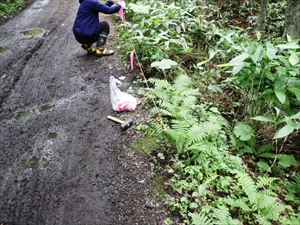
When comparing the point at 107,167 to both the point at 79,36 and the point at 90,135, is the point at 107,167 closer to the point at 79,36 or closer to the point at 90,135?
the point at 90,135

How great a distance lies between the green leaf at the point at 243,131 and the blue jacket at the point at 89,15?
3663 millimetres

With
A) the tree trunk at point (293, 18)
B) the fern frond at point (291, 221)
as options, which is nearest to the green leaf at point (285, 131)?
the fern frond at point (291, 221)

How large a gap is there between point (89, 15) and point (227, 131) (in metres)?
3.90

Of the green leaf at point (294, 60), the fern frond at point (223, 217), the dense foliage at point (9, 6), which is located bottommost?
the fern frond at point (223, 217)

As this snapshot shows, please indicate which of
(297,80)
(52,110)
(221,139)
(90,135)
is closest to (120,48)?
(52,110)

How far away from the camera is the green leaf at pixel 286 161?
3.80m

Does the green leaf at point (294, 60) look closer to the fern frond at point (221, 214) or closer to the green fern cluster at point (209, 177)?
the green fern cluster at point (209, 177)

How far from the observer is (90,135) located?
3939 mm

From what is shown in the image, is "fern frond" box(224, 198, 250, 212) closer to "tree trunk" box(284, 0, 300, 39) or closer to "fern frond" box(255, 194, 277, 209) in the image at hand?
"fern frond" box(255, 194, 277, 209)

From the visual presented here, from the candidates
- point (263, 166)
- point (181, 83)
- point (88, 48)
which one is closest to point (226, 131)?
point (263, 166)

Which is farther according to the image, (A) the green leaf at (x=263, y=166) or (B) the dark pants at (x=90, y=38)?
(B) the dark pants at (x=90, y=38)

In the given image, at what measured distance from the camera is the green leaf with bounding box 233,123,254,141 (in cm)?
395

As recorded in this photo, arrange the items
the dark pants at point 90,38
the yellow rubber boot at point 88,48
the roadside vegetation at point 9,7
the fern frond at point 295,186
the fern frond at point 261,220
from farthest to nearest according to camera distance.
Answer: the roadside vegetation at point 9,7 → the yellow rubber boot at point 88,48 → the dark pants at point 90,38 → the fern frond at point 295,186 → the fern frond at point 261,220

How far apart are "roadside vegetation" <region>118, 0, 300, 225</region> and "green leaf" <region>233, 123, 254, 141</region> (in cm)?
2
